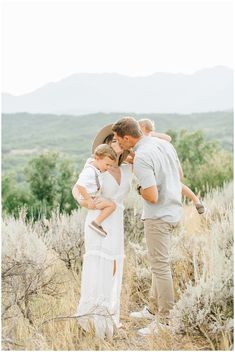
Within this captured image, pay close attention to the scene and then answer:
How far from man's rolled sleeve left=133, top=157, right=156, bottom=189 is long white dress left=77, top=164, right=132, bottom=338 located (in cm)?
17

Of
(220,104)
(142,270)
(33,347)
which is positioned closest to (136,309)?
(142,270)

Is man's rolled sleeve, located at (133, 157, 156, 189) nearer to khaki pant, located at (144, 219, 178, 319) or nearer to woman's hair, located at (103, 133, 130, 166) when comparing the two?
woman's hair, located at (103, 133, 130, 166)

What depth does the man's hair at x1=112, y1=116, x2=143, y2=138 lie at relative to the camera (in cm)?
531

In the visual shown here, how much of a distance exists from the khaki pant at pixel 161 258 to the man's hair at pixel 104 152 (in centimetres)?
73

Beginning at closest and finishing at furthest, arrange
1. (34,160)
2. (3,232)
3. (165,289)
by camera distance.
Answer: (165,289) → (3,232) → (34,160)

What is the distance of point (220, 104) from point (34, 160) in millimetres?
104595

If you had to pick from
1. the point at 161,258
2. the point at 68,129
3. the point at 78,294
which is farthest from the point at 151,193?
the point at 68,129

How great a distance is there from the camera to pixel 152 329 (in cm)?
551

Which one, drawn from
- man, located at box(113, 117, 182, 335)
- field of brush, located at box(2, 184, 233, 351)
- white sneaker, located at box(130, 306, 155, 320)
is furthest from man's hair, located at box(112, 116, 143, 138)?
white sneaker, located at box(130, 306, 155, 320)

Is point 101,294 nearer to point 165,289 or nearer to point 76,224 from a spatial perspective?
point 165,289

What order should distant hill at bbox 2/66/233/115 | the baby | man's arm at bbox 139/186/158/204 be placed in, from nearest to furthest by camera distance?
the baby, man's arm at bbox 139/186/158/204, distant hill at bbox 2/66/233/115

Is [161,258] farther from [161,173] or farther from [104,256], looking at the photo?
[161,173]

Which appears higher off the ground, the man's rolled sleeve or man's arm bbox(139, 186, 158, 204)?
the man's rolled sleeve

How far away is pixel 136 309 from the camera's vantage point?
6465 mm
